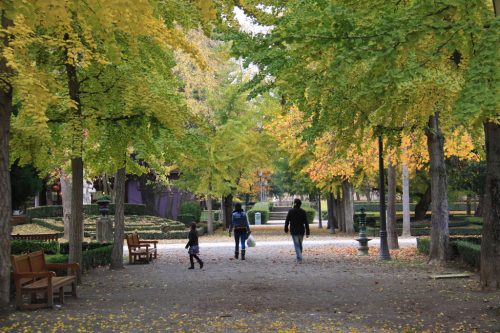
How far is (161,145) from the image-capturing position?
14172 mm

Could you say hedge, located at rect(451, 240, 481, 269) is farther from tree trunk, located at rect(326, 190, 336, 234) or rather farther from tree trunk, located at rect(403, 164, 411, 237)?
tree trunk, located at rect(326, 190, 336, 234)

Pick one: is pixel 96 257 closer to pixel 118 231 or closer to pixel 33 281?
pixel 118 231

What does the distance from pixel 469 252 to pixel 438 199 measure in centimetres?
186

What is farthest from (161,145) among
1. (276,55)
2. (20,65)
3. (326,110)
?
(20,65)

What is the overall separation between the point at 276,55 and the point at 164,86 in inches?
188

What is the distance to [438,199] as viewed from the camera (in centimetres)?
1560

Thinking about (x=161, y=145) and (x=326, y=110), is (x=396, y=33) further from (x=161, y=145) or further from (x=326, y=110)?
(x=161, y=145)

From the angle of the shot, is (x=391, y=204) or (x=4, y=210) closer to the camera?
(x=4, y=210)

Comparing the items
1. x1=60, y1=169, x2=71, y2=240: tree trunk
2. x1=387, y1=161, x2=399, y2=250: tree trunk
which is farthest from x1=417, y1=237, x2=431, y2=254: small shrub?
x1=60, y1=169, x2=71, y2=240: tree trunk

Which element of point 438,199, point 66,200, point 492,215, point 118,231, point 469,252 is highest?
point 66,200

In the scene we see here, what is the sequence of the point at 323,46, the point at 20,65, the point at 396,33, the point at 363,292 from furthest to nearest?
the point at 363,292, the point at 323,46, the point at 396,33, the point at 20,65

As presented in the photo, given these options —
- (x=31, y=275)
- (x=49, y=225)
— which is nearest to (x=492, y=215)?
(x=31, y=275)

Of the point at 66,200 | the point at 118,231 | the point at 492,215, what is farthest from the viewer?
the point at 66,200

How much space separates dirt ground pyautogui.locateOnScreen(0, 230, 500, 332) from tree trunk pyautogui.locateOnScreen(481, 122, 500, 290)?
0.35 metres
